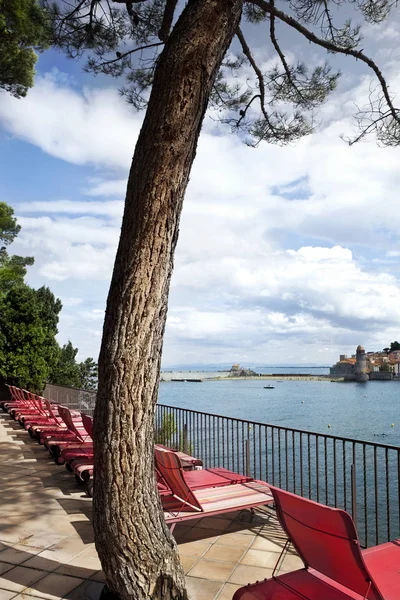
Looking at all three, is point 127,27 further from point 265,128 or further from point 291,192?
point 291,192

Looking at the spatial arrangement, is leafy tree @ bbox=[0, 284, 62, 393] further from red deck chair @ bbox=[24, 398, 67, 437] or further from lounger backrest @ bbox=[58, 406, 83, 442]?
lounger backrest @ bbox=[58, 406, 83, 442]

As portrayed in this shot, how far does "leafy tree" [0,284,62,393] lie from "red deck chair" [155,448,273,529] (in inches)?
482

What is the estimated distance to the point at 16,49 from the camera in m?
11.7

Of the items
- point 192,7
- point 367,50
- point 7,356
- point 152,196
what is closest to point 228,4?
point 192,7

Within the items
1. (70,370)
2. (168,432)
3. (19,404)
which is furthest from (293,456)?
(70,370)

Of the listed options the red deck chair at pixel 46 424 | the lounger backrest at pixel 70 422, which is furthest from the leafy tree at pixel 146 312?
the red deck chair at pixel 46 424

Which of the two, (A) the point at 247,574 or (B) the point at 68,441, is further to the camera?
(B) the point at 68,441

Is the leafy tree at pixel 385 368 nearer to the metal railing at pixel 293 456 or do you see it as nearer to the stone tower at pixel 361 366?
the stone tower at pixel 361 366

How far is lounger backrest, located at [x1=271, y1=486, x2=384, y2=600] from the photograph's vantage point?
2279mm

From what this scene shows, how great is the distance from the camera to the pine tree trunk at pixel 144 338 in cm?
280

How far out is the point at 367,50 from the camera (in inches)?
223

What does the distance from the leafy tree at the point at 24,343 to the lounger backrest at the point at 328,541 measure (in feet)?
45.3

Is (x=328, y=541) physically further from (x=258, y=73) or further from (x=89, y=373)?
(x=89, y=373)

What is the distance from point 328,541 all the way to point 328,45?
5005 mm
